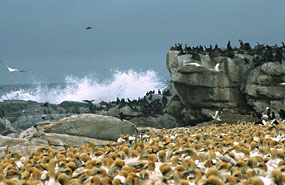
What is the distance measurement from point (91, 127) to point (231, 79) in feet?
62.7

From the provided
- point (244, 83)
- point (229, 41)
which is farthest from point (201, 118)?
point (229, 41)

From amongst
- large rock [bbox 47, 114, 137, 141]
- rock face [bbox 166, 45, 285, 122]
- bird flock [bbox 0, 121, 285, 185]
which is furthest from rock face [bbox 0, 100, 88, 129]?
bird flock [bbox 0, 121, 285, 185]

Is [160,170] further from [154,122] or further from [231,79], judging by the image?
[231,79]

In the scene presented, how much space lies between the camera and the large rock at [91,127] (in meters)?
15.3

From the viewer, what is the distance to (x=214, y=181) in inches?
181

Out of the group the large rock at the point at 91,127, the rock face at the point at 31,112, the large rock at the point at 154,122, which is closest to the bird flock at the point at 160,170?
the large rock at the point at 91,127

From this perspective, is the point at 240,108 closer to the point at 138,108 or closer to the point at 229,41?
the point at 229,41

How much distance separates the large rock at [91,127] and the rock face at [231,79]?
16.4m

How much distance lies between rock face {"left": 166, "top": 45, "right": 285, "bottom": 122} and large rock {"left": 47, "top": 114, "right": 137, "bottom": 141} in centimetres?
1639

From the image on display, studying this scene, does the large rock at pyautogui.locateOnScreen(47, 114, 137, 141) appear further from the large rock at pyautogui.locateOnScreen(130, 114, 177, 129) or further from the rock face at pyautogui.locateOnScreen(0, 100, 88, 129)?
the large rock at pyautogui.locateOnScreen(130, 114, 177, 129)

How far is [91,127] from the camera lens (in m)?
15.5

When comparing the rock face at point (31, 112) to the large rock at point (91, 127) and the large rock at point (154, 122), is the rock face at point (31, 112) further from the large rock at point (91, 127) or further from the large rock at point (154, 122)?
the large rock at point (91, 127)

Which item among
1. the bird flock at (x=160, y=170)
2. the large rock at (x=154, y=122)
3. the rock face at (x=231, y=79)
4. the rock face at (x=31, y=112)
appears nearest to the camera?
the bird flock at (x=160, y=170)

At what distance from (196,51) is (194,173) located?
91.9 feet
